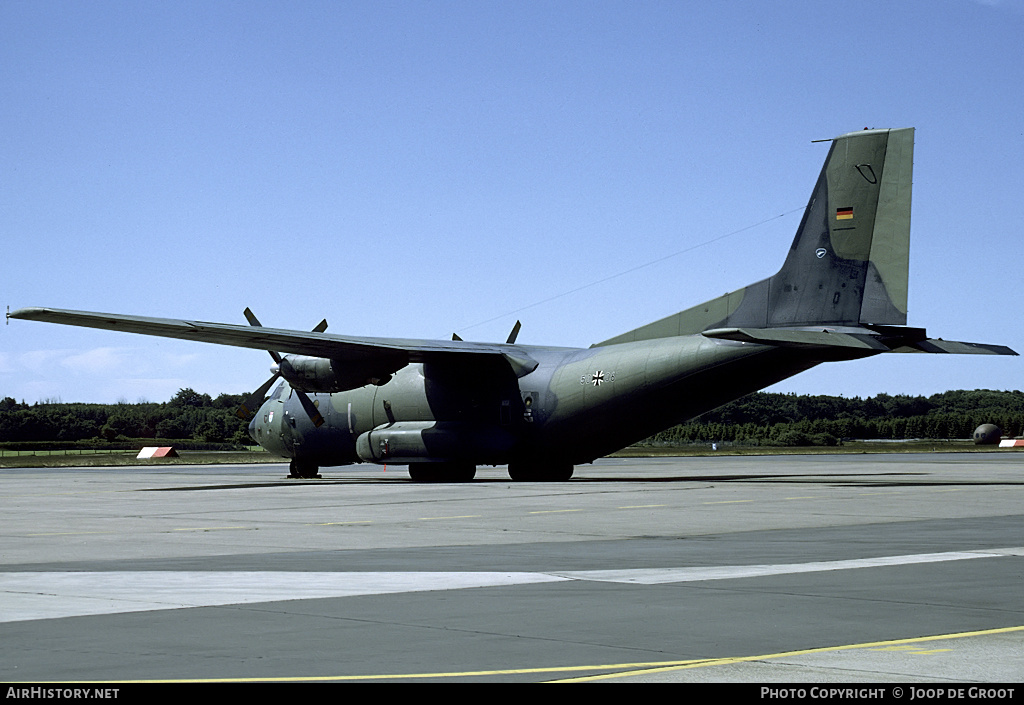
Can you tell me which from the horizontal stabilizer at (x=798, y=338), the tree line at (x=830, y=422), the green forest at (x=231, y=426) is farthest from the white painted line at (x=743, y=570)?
the green forest at (x=231, y=426)

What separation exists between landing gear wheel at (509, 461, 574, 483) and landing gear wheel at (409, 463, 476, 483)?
1361 mm

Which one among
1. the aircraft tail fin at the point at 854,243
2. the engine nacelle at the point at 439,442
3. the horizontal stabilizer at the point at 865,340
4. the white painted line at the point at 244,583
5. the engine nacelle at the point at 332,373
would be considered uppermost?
the aircraft tail fin at the point at 854,243

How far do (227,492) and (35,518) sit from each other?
28.4 feet

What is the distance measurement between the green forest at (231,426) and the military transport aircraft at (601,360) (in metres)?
55.3

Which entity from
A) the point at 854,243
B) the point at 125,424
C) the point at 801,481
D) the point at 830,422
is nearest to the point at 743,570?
the point at 854,243

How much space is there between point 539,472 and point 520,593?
27.0 m

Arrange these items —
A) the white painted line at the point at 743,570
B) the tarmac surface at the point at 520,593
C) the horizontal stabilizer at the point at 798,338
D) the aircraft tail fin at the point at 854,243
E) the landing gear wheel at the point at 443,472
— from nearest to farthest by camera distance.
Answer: the tarmac surface at the point at 520,593 < the white painted line at the point at 743,570 < the horizontal stabilizer at the point at 798,338 < the aircraft tail fin at the point at 854,243 < the landing gear wheel at the point at 443,472

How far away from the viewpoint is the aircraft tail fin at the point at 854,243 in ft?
99.9

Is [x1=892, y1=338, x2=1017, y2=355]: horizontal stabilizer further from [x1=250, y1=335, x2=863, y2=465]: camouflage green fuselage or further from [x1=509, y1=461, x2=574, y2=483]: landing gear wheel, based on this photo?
[x1=509, y1=461, x2=574, y2=483]: landing gear wheel

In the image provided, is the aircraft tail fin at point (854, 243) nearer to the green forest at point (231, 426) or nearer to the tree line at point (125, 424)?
the green forest at point (231, 426)

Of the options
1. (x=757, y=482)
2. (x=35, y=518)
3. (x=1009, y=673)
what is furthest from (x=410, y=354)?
(x=1009, y=673)

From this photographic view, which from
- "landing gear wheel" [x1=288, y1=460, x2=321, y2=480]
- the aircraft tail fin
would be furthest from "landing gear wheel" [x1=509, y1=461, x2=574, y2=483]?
the aircraft tail fin

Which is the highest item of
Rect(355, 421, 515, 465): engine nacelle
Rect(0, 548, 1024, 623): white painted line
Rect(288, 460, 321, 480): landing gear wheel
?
Rect(355, 421, 515, 465): engine nacelle

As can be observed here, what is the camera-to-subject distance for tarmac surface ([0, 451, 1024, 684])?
7738 millimetres
